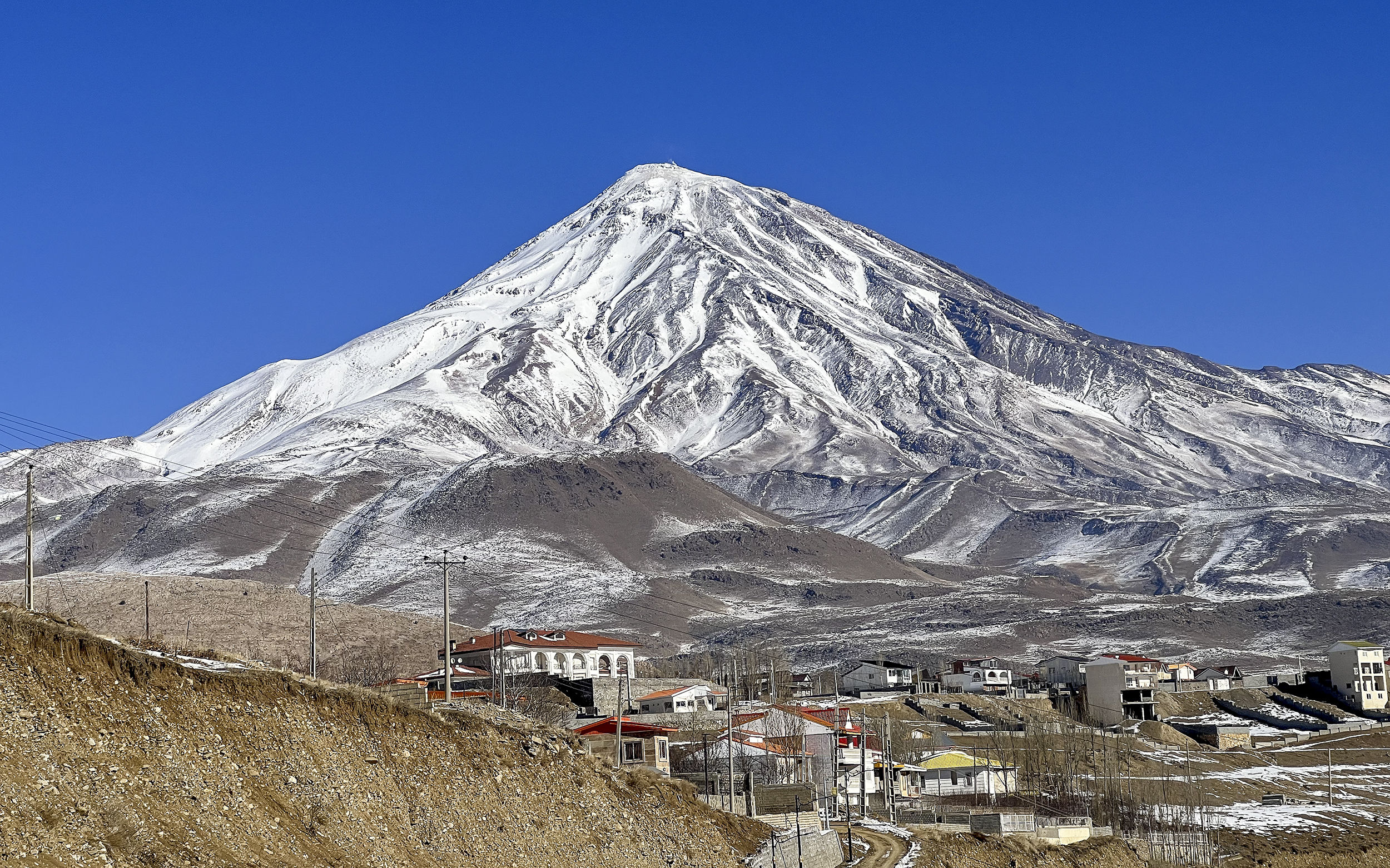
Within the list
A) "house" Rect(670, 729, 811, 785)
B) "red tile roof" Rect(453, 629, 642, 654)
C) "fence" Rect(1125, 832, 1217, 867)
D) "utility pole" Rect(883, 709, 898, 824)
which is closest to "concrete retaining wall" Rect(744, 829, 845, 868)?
"house" Rect(670, 729, 811, 785)

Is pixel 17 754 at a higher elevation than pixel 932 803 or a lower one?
higher

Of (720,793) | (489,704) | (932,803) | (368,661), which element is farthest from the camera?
(368,661)

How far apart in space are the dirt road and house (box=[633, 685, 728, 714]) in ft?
73.0

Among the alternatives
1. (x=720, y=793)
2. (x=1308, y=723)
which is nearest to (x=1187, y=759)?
(x=1308, y=723)

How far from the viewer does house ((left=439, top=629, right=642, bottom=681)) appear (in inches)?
3442

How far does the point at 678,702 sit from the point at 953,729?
2222 centimetres

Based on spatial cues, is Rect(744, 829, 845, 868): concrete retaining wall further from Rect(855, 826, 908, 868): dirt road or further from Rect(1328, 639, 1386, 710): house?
Rect(1328, 639, 1386, 710): house

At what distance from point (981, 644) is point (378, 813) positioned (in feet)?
490

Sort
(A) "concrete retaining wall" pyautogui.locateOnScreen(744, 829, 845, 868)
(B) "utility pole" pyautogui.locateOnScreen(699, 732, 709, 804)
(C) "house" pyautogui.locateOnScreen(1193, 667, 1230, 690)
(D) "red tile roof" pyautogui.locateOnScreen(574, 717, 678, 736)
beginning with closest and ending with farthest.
A: (A) "concrete retaining wall" pyautogui.locateOnScreen(744, 829, 845, 868)
(B) "utility pole" pyautogui.locateOnScreen(699, 732, 709, 804)
(D) "red tile roof" pyautogui.locateOnScreen(574, 717, 678, 736)
(C) "house" pyautogui.locateOnScreen(1193, 667, 1230, 690)

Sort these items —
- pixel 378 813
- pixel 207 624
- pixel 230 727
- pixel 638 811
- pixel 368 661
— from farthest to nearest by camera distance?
pixel 207 624
pixel 368 661
pixel 638 811
pixel 378 813
pixel 230 727

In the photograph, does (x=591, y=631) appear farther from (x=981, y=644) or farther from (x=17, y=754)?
(x=17, y=754)

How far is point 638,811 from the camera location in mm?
33344

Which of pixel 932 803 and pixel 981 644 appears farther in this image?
pixel 981 644

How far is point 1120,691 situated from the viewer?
100438 millimetres
